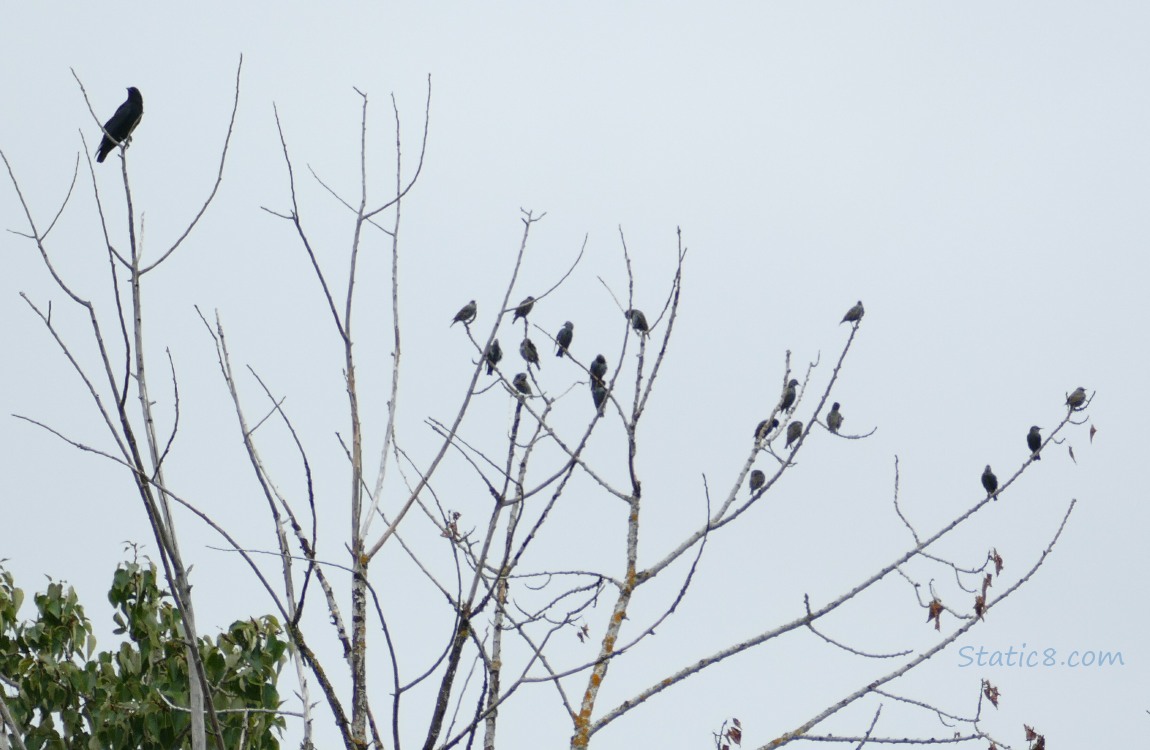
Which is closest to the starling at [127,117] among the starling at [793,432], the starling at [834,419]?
the starling at [793,432]

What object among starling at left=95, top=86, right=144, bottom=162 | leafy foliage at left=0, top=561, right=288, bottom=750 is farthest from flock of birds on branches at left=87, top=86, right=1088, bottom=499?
leafy foliage at left=0, top=561, right=288, bottom=750

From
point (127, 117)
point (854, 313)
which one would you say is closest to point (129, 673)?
point (127, 117)

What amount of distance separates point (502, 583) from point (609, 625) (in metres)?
0.40

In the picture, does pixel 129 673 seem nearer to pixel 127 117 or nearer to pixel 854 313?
pixel 127 117

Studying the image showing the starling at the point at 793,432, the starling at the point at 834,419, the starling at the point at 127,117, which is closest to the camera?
the starling at the point at 127,117

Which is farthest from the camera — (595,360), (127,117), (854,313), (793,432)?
(854,313)

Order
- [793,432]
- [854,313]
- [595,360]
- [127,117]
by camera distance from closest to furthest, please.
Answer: [127,117], [793,432], [595,360], [854,313]

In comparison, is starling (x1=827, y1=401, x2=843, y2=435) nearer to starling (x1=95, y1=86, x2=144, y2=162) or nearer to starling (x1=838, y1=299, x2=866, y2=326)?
starling (x1=838, y1=299, x2=866, y2=326)

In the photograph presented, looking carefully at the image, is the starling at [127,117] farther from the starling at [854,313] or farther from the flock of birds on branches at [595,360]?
the starling at [854,313]

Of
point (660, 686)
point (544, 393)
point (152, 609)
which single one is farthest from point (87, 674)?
point (660, 686)

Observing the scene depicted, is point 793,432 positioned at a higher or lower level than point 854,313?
lower

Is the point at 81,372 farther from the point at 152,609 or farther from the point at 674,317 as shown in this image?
the point at 152,609

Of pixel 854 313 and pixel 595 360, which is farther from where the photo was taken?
pixel 854 313

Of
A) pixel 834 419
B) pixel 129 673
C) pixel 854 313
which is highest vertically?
pixel 854 313
